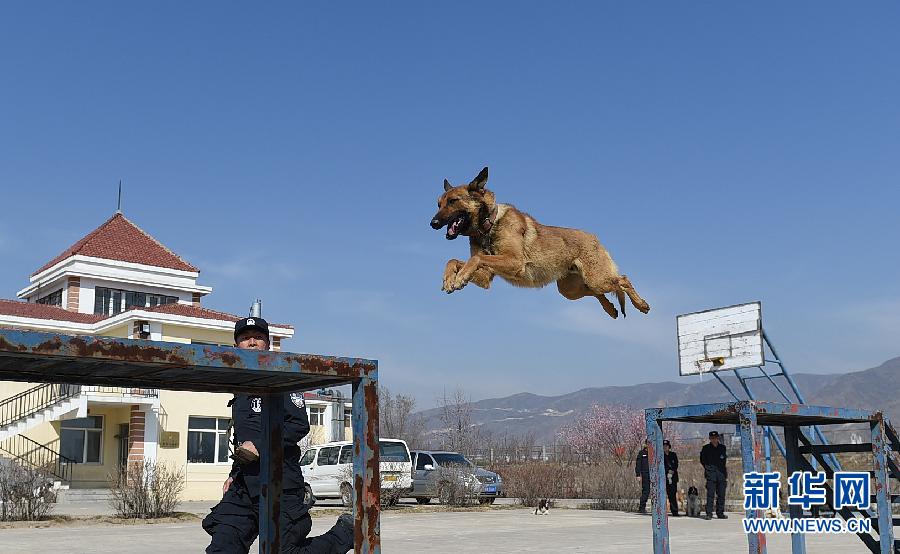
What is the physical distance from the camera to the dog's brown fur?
185 inches

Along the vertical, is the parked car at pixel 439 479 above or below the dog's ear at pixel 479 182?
below

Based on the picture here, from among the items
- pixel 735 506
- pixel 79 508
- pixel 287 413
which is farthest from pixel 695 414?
pixel 79 508

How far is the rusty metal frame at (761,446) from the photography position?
6.33m

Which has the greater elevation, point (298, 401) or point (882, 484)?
point (298, 401)

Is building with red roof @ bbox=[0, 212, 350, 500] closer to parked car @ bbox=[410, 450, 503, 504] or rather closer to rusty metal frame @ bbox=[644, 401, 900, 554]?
parked car @ bbox=[410, 450, 503, 504]

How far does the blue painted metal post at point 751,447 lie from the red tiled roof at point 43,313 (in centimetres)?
2952

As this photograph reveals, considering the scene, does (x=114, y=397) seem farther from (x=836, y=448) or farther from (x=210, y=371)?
(x=210, y=371)

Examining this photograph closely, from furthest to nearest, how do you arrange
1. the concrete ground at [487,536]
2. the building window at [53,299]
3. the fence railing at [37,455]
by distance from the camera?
the building window at [53,299] < the fence railing at [37,455] < the concrete ground at [487,536]

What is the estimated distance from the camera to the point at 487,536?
14.9m

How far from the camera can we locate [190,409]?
3288 cm

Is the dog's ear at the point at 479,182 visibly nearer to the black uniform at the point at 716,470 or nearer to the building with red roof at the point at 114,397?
the black uniform at the point at 716,470

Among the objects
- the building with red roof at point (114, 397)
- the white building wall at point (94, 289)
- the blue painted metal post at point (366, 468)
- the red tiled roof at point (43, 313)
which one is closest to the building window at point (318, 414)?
the building with red roof at point (114, 397)

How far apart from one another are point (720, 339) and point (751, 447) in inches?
737

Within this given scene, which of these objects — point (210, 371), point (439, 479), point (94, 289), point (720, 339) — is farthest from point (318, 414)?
point (210, 371)
